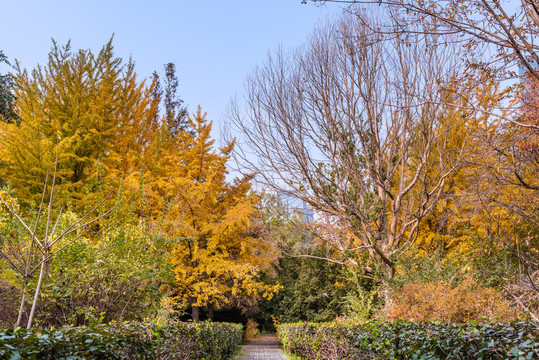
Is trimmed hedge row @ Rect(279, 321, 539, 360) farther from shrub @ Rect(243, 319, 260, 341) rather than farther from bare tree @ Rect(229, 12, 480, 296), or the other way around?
shrub @ Rect(243, 319, 260, 341)

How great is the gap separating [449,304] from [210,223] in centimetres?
817

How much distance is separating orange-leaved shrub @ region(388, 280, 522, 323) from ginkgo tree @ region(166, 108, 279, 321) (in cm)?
580

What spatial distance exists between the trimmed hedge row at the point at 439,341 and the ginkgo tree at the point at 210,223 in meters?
7.22

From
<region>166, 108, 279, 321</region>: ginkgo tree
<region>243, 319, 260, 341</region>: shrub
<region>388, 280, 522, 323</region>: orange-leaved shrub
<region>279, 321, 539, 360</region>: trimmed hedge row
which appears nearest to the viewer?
<region>279, 321, 539, 360</region>: trimmed hedge row

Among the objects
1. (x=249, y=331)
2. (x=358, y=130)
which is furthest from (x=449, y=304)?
(x=249, y=331)

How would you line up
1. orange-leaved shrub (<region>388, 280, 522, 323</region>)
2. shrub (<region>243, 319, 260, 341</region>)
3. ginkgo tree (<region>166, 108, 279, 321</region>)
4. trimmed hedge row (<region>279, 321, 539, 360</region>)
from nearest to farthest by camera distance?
trimmed hedge row (<region>279, 321, 539, 360</region>) → orange-leaved shrub (<region>388, 280, 522, 323</region>) → ginkgo tree (<region>166, 108, 279, 321</region>) → shrub (<region>243, 319, 260, 341</region>)

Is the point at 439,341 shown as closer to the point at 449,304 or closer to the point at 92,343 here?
the point at 92,343

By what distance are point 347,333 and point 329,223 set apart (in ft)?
21.6

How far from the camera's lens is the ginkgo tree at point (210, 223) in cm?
1395

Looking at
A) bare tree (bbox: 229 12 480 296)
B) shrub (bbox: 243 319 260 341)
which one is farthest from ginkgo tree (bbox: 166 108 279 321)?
shrub (bbox: 243 319 260 341)

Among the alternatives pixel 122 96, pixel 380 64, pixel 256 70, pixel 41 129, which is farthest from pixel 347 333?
pixel 122 96

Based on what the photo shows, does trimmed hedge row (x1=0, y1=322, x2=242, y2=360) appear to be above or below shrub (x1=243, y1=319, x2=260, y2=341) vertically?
above

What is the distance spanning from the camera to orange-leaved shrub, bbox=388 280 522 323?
8.52m

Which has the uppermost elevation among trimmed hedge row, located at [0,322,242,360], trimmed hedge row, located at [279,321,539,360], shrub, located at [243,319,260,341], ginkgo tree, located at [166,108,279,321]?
ginkgo tree, located at [166,108,279,321]
